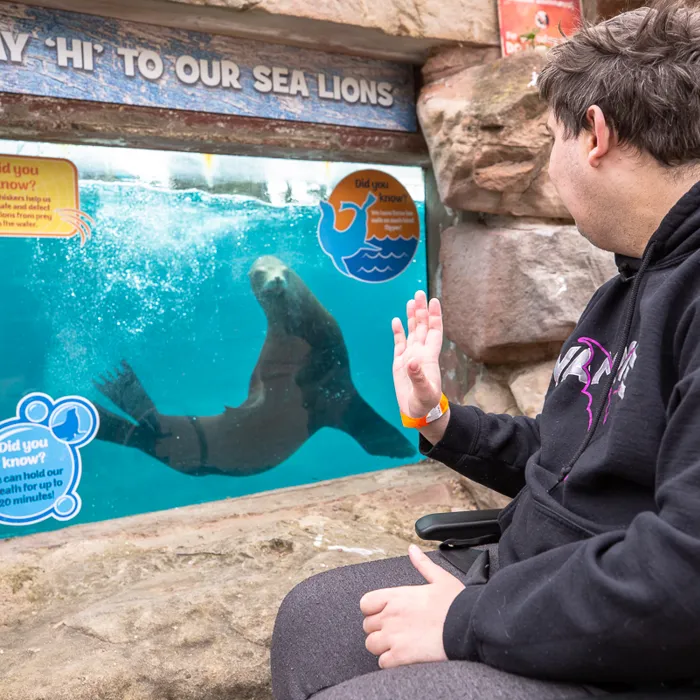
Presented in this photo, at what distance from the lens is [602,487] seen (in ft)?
3.22

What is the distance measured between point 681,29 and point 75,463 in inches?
82.2

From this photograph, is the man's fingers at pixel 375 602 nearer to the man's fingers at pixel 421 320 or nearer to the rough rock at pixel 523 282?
the man's fingers at pixel 421 320

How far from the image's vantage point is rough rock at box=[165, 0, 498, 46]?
7.09 feet

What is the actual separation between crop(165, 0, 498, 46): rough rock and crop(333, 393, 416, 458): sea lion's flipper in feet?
4.27

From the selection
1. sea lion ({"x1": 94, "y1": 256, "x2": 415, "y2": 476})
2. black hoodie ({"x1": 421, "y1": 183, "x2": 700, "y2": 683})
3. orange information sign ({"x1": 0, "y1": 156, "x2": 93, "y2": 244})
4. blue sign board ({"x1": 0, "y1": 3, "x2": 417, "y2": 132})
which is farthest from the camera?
sea lion ({"x1": 94, "y1": 256, "x2": 415, "y2": 476})

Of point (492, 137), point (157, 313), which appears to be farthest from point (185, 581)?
point (492, 137)

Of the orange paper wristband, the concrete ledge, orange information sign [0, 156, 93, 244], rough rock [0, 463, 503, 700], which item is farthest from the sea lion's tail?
the orange paper wristband

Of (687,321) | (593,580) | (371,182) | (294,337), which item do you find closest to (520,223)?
(371,182)

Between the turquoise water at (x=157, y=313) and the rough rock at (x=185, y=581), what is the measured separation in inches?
4.4

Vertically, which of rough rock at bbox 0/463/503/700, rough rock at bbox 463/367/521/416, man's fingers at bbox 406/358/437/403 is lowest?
rough rock at bbox 0/463/503/700

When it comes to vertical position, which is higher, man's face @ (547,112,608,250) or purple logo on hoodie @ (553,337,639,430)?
man's face @ (547,112,608,250)

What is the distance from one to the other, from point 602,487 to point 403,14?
6.08 feet

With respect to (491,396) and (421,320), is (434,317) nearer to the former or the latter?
(421,320)

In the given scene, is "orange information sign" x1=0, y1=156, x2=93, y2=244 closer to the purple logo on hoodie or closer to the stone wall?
the stone wall
